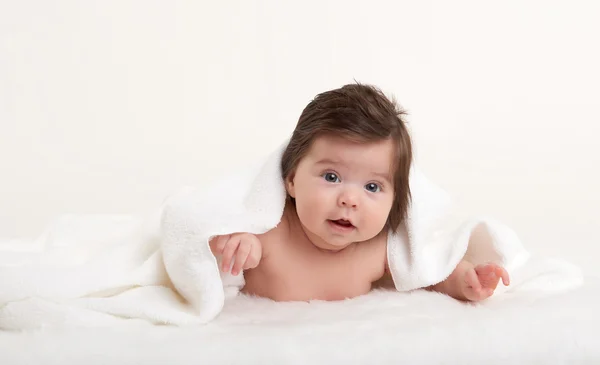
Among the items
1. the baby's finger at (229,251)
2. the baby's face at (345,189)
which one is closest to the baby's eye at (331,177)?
the baby's face at (345,189)

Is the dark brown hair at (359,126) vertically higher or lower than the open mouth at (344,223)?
higher

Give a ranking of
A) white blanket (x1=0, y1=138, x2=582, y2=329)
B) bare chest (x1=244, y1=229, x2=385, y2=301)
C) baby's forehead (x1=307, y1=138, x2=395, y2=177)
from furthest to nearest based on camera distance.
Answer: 1. bare chest (x1=244, y1=229, x2=385, y2=301)
2. baby's forehead (x1=307, y1=138, x2=395, y2=177)
3. white blanket (x1=0, y1=138, x2=582, y2=329)

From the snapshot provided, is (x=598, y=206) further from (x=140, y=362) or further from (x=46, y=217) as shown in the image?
(x=140, y=362)

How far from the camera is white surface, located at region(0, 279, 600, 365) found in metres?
1.32

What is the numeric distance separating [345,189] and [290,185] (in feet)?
0.51

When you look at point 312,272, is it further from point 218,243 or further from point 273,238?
point 218,243

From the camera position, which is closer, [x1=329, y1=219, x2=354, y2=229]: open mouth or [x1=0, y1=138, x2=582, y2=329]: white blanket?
[x1=0, y1=138, x2=582, y2=329]: white blanket

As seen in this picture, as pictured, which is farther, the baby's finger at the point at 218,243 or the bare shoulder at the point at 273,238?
the bare shoulder at the point at 273,238

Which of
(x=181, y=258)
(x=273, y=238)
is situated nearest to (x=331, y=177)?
(x=273, y=238)

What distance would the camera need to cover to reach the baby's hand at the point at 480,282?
170 centimetres

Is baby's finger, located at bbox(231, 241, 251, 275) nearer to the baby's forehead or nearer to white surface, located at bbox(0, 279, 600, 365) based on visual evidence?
white surface, located at bbox(0, 279, 600, 365)

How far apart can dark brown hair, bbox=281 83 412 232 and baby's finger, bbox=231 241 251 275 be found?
21 cm

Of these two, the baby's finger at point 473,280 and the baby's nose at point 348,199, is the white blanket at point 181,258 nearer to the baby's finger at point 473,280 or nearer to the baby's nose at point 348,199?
the baby's finger at point 473,280

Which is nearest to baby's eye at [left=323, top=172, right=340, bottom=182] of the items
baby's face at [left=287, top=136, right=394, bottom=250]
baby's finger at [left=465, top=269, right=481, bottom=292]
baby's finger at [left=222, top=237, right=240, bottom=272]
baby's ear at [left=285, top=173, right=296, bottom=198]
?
baby's face at [left=287, top=136, right=394, bottom=250]
